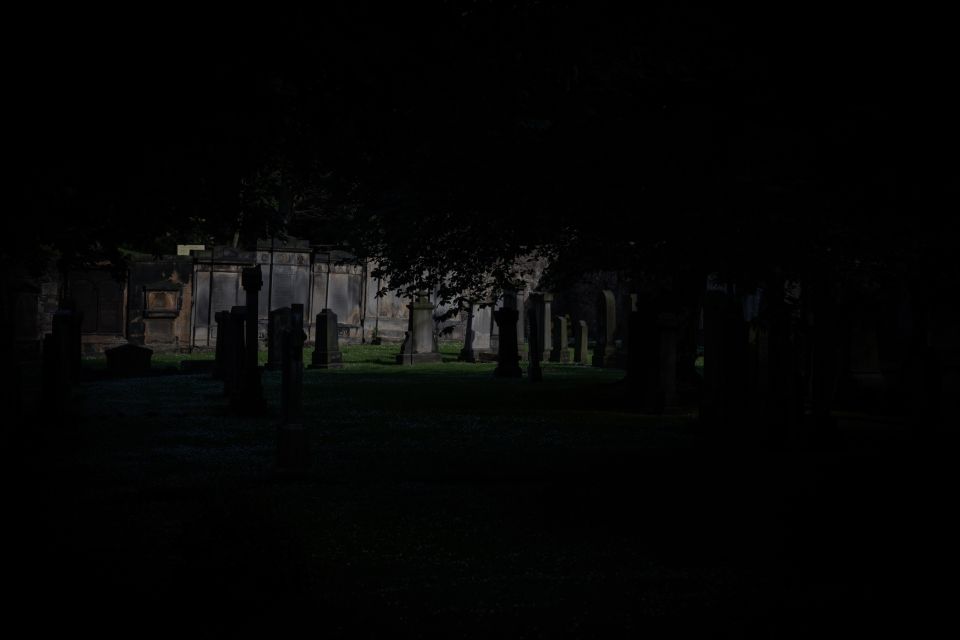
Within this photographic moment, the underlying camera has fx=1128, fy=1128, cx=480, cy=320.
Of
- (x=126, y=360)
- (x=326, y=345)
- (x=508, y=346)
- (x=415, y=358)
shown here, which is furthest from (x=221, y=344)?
(x=415, y=358)

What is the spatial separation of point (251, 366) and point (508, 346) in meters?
9.41

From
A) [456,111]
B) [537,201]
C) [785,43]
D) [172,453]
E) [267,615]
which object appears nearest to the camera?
[267,615]

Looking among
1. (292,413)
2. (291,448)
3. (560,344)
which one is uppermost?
(560,344)

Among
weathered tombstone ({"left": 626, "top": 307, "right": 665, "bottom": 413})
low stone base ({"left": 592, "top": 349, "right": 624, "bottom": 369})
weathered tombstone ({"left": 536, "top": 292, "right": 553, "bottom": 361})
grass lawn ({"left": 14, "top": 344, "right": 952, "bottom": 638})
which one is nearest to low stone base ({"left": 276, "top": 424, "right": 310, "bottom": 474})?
grass lawn ({"left": 14, "top": 344, "right": 952, "bottom": 638})

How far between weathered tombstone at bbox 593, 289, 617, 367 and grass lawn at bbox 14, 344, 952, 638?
14.5 metres

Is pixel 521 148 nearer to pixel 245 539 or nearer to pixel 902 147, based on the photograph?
pixel 902 147

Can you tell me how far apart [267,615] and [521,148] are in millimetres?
8507

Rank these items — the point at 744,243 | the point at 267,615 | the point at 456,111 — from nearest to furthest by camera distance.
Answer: the point at 267,615, the point at 456,111, the point at 744,243

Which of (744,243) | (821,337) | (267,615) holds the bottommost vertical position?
(267,615)

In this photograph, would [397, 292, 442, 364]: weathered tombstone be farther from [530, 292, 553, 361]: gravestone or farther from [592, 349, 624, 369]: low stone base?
[592, 349, 624, 369]: low stone base

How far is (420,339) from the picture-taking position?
2716cm

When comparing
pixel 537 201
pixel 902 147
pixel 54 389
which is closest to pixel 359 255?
pixel 537 201

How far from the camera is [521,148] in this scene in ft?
40.7

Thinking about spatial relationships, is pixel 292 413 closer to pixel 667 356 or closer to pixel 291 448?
pixel 291 448
